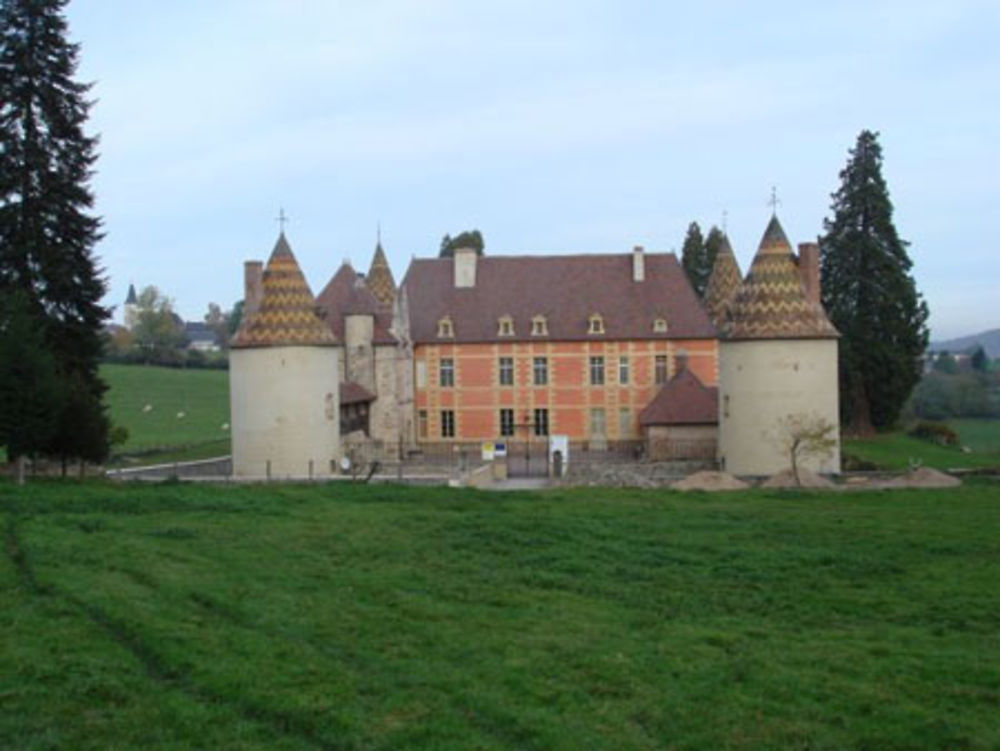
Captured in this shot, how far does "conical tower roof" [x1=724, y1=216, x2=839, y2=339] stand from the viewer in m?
31.6

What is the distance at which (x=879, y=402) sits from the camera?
150 ft

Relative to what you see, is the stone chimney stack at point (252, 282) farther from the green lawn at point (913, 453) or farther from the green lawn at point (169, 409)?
the green lawn at point (913, 453)

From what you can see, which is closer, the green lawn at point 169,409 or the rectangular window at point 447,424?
the green lawn at point 169,409

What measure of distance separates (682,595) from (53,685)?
7740 mm

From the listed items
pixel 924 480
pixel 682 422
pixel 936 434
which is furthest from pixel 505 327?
Result: pixel 924 480

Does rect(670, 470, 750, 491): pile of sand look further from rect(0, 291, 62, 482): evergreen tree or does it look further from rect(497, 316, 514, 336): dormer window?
rect(497, 316, 514, 336): dormer window

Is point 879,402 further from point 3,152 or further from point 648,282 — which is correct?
point 3,152

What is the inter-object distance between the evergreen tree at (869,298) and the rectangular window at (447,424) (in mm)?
15983

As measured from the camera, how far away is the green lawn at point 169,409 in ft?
147

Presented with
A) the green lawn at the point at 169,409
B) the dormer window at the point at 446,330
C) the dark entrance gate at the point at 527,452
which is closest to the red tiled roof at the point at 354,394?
the dormer window at the point at 446,330

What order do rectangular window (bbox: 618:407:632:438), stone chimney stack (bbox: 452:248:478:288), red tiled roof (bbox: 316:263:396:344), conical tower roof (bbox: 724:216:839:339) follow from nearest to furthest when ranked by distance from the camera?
conical tower roof (bbox: 724:216:839:339)
red tiled roof (bbox: 316:263:396:344)
rectangular window (bbox: 618:407:632:438)
stone chimney stack (bbox: 452:248:478:288)

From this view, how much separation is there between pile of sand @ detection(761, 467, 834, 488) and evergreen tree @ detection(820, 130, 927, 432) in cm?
1655

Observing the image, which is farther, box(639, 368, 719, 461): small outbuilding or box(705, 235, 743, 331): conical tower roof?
box(705, 235, 743, 331): conical tower roof

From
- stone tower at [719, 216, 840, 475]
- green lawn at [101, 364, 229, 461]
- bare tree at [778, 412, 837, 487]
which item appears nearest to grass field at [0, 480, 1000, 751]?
bare tree at [778, 412, 837, 487]
